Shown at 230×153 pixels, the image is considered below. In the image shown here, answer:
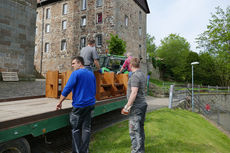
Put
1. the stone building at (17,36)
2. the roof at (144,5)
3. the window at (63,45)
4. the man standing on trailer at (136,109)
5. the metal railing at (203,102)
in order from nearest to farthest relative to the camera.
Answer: the man standing on trailer at (136,109)
the stone building at (17,36)
the metal railing at (203,102)
the window at (63,45)
the roof at (144,5)

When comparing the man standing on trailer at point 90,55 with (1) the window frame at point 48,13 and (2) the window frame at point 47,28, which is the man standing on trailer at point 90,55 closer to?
(2) the window frame at point 47,28

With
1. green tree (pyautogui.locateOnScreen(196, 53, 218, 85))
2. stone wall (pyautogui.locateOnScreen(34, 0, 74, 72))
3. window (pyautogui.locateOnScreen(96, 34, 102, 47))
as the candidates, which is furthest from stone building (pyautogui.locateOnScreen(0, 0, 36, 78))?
green tree (pyautogui.locateOnScreen(196, 53, 218, 85))

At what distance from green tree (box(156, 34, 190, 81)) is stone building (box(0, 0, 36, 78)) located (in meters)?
33.7

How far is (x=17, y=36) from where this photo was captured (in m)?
11.4

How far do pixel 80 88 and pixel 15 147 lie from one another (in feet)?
4.63

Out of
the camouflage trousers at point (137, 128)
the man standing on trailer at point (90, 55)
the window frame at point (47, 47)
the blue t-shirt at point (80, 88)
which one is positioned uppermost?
the window frame at point (47, 47)

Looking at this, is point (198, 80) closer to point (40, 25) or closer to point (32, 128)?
point (40, 25)

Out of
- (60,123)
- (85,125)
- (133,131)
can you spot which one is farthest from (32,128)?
(133,131)

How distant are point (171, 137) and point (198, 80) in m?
33.1

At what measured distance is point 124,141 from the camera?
4527 mm

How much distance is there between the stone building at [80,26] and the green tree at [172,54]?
699 inches

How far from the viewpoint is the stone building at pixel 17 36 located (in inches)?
422

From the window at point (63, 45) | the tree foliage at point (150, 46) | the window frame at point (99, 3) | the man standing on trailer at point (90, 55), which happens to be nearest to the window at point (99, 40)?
the window frame at point (99, 3)

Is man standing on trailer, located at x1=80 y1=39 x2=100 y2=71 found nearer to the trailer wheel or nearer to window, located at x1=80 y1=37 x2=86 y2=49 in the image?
the trailer wheel
